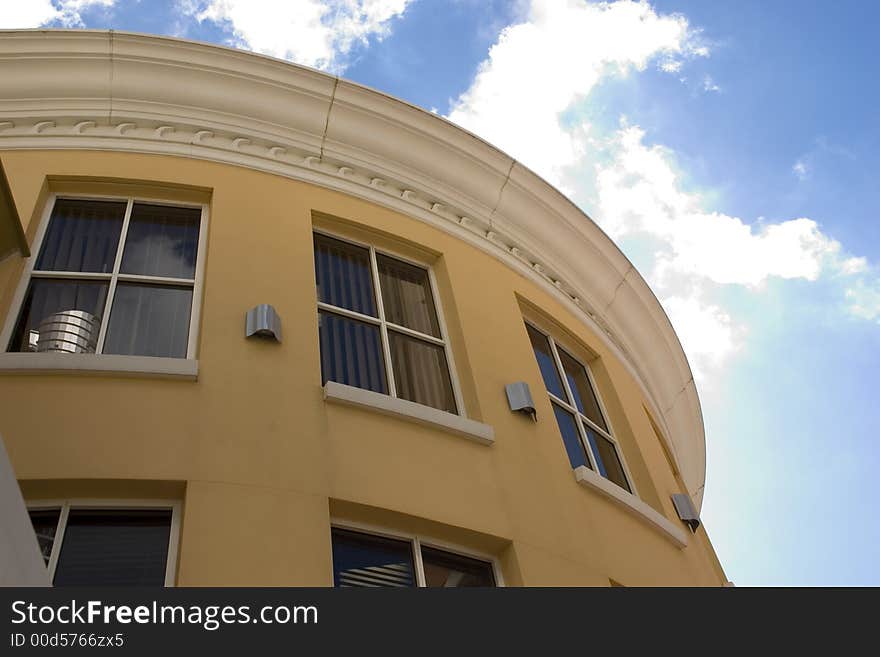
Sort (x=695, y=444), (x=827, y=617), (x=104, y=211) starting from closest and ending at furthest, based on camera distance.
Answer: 1. (x=827, y=617)
2. (x=104, y=211)
3. (x=695, y=444)

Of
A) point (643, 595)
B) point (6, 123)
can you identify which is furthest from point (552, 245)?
point (643, 595)

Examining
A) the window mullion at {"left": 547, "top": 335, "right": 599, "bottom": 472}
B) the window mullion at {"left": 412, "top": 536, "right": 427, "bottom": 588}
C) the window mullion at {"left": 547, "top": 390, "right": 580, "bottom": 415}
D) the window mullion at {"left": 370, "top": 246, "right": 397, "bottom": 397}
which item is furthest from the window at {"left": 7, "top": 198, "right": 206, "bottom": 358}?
the window mullion at {"left": 547, "top": 335, "right": 599, "bottom": 472}

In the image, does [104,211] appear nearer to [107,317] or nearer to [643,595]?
[107,317]

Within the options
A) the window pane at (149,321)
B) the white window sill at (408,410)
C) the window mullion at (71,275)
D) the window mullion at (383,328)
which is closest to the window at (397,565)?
the white window sill at (408,410)

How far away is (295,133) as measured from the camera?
9523 mm

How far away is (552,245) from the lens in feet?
36.1

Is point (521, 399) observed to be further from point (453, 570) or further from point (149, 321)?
point (149, 321)

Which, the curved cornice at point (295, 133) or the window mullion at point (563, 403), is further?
the window mullion at point (563, 403)

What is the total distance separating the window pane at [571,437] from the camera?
8.53 m

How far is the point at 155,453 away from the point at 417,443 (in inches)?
78.7

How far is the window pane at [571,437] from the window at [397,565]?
83.2 inches

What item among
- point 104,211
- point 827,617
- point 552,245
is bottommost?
point 827,617

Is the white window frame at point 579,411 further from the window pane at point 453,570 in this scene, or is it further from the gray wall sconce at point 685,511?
the window pane at point 453,570

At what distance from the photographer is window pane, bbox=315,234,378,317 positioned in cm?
820
